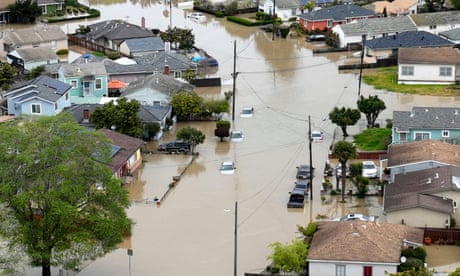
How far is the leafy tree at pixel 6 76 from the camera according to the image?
47906 millimetres

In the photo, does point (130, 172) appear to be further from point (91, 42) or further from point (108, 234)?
point (91, 42)

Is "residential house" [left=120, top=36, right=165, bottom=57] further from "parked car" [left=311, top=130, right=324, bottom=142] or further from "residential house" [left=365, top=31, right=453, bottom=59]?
"parked car" [left=311, top=130, right=324, bottom=142]

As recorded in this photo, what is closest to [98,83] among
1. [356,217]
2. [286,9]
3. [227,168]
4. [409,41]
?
[227,168]

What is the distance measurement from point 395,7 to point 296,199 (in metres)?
35.2

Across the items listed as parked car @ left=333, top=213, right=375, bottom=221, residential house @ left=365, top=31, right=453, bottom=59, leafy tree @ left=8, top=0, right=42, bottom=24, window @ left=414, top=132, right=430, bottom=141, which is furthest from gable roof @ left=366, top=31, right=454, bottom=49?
parked car @ left=333, top=213, right=375, bottom=221

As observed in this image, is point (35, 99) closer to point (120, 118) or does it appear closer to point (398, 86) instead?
point (120, 118)

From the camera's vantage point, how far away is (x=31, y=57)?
53.7 m

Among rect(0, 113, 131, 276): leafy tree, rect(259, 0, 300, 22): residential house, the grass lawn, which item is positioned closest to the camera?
rect(0, 113, 131, 276): leafy tree

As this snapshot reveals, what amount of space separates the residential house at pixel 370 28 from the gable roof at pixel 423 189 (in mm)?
25932

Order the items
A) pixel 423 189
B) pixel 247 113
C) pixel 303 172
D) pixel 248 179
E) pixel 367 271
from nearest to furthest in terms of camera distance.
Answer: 1. pixel 367 271
2. pixel 423 189
3. pixel 303 172
4. pixel 248 179
5. pixel 247 113

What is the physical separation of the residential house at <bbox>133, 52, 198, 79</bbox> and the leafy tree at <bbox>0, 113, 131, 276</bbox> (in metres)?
23.4

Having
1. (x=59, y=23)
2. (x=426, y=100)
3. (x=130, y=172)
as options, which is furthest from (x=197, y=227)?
(x=59, y=23)

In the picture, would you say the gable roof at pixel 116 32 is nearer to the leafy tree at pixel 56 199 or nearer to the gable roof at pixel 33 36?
the gable roof at pixel 33 36

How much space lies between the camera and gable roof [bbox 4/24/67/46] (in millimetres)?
57312
